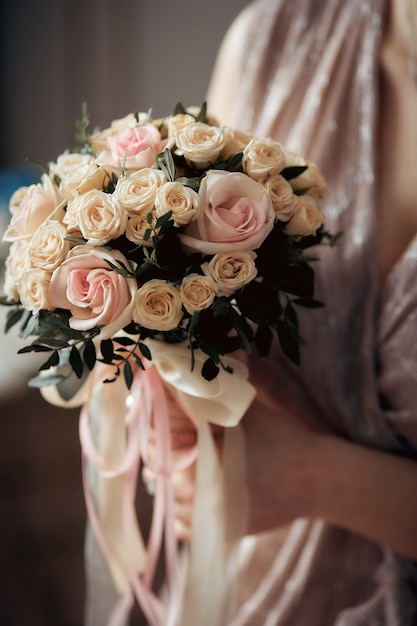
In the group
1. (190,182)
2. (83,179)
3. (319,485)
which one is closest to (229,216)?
(190,182)

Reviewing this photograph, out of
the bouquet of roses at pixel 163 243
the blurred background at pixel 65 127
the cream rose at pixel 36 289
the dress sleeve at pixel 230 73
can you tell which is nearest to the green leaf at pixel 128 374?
the bouquet of roses at pixel 163 243

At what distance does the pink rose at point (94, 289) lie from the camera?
63cm

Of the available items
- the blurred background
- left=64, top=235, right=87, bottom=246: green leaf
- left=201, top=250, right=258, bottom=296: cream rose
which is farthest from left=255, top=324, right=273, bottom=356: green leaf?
the blurred background

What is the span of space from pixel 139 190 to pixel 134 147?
9 centimetres

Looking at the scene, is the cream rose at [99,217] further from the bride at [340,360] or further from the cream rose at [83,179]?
the bride at [340,360]

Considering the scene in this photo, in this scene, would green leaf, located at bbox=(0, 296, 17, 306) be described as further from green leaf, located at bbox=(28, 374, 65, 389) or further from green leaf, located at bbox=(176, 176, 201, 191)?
green leaf, located at bbox=(176, 176, 201, 191)

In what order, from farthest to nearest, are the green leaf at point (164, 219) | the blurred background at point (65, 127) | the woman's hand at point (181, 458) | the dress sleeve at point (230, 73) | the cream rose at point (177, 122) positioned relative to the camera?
the blurred background at point (65, 127) < the dress sleeve at point (230, 73) < the woman's hand at point (181, 458) < the cream rose at point (177, 122) < the green leaf at point (164, 219)

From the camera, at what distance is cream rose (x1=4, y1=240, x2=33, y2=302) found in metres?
0.71

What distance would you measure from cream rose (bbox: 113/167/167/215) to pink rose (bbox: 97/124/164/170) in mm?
35

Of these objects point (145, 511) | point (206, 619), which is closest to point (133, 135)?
point (206, 619)

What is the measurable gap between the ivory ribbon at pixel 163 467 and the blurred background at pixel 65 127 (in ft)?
3.78

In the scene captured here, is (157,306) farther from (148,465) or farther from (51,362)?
(148,465)

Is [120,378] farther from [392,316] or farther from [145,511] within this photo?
[145,511]

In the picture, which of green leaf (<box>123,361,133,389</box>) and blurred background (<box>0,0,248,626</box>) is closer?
green leaf (<box>123,361,133,389</box>)
